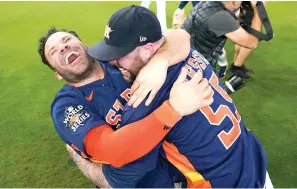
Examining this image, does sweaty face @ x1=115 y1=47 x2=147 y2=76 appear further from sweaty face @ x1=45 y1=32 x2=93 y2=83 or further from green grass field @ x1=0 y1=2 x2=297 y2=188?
green grass field @ x1=0 y1=2 x2=297 y2=188

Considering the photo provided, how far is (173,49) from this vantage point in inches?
91.4

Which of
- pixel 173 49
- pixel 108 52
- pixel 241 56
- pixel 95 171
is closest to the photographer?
pixel 108 52

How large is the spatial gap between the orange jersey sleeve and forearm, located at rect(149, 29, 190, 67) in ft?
1.15

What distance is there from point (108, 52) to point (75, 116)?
1.33ft

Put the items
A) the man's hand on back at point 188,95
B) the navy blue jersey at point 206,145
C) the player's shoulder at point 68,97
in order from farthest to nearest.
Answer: the player's shoulder at point 68,97
the navy blue jersey at point 206,145
the man's hand on back at point 188,95

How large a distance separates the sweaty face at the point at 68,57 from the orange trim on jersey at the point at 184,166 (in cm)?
71

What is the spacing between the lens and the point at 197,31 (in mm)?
4117

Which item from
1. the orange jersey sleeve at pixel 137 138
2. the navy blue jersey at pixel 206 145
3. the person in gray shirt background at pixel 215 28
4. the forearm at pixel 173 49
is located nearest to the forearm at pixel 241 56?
the person in gray shirt background at pixel 215 28

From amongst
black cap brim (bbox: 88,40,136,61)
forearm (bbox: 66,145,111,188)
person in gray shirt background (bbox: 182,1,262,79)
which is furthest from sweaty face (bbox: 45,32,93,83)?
person in gray shirt background (bbox: 182,1,262,79)

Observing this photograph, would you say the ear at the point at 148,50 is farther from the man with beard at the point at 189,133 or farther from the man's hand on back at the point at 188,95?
the man's hand on back at the point at 188,95

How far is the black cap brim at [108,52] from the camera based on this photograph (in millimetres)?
2150

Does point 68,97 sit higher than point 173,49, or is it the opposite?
point 173,49

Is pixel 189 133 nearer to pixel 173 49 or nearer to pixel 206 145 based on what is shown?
pixel 206 145

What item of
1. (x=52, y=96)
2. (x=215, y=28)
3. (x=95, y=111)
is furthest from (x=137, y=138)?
(x=52, y=96)
